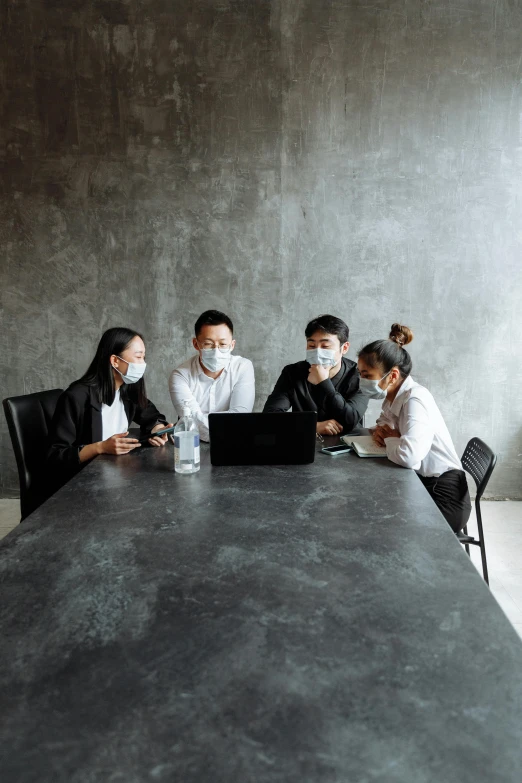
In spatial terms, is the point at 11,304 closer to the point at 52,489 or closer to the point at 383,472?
the point at 52,489

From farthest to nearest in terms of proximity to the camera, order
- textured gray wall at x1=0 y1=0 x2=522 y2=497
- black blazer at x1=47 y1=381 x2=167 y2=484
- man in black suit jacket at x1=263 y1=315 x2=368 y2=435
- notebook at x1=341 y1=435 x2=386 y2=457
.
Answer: textured gray wall at x1=0 y1=0 x2=522 y2=497, man in black suit jacket at x1=263 y1=315 x2=368 y2=435, black blazer at x1=47 y1=381 x2=167 y2=484, notebook at x1=341 y1=435 x2=386 y2=457

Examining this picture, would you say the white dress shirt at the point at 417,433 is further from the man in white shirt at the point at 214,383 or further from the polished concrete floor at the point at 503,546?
the man in white shirt at the point at 214,383

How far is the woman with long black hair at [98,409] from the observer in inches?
85.8

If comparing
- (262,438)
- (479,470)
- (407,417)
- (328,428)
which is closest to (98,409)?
(262,438)

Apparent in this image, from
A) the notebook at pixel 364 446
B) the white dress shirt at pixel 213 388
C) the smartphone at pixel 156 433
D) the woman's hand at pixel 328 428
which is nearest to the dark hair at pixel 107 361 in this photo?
the smartphone at pixel 156 433

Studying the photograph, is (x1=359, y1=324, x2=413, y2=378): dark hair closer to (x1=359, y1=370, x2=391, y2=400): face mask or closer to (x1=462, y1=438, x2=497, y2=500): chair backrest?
(x1=359, y1=370, x2=391, y2=400): face mask

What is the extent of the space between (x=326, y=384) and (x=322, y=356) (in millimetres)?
144

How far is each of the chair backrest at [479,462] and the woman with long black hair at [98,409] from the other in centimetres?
126

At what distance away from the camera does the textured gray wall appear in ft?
11.2

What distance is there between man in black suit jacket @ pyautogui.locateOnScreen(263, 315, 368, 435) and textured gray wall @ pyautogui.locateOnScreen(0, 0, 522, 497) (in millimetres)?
836

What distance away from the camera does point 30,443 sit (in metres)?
2.49

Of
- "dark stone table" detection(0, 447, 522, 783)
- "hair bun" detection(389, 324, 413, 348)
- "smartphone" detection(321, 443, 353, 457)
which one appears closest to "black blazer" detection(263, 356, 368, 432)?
"hair bun" detection(389, 324, 413, 348)

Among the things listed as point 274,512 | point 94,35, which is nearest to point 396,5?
point 94,35

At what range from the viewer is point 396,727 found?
2.43 feet
